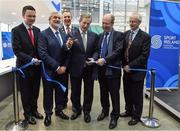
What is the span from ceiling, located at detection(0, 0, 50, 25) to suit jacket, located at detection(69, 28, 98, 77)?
9.02 feet

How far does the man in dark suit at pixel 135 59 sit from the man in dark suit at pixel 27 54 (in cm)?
131

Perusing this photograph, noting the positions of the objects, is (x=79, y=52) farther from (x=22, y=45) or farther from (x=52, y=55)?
(x=22, y=45)

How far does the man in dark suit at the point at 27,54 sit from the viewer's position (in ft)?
9.60

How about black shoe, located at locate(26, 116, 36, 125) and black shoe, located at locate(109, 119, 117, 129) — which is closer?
black shoe, located at locate(109, 119, 117, 129)

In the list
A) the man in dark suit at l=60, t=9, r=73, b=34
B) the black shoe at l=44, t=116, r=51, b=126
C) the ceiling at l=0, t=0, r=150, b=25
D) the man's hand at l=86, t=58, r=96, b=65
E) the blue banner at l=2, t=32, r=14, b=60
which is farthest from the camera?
the blue banner at l=2, t=32, r=14, b=60

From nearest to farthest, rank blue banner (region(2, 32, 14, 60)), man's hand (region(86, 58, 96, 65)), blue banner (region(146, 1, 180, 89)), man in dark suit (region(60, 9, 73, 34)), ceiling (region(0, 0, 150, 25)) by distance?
man's hand (region(86, 58, 96, 65)) → man in dark suit (region(60, 9, 73, 34)) → blue banner (region(146, 1, 180, 89)) → ceiling (region(0, 0, 150, 25)) → blue banner (region(2, 32, 14, 60))

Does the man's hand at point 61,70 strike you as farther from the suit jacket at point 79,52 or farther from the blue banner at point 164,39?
the blue banner at point 164,39

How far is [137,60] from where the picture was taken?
299 centimetres

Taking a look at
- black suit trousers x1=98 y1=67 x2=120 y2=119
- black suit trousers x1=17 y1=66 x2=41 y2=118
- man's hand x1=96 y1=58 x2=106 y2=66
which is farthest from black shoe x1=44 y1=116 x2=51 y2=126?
man's hand x1=96 y1=58 x2=106 y2=66

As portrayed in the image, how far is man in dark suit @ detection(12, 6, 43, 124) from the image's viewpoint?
2926 mm

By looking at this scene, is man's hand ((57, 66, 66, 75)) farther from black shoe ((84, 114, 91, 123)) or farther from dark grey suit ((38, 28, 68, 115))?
black shoe ((84, 114, 91, 123))

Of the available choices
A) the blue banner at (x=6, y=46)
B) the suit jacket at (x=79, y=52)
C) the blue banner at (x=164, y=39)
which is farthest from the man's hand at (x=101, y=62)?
the blue banner at (x=6, y=46)

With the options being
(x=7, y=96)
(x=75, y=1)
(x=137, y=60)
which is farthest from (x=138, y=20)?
(x=75, y=1)

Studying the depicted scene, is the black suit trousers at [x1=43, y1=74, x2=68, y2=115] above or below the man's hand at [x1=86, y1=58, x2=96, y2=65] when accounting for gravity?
below
